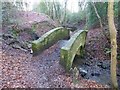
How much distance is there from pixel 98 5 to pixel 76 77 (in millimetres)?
11676

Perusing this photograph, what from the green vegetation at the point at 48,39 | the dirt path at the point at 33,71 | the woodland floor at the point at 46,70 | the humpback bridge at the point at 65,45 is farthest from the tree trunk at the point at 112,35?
the green vegetation at the point at 48,39

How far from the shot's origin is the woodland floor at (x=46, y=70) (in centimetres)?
948

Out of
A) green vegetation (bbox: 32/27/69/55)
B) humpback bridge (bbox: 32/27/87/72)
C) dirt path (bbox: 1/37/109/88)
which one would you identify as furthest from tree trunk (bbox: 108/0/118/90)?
green vegetation (bbox: 32/27/69/55)

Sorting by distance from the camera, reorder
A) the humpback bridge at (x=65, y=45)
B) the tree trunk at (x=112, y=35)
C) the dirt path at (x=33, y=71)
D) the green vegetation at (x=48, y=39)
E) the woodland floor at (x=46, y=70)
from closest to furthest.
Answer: the dirt path at (x=33, y=71) < the woodland floor at (x=46, y=70) < the tree trunk at (x=112, y=35) < the humpback bridge at (x=65, y=45) < the green vegetation at (x=48, y=39)

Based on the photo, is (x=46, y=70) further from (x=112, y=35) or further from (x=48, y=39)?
(x=112, y=35)

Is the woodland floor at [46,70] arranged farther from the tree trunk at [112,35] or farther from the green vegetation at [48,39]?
the tree trunk at [112,35]

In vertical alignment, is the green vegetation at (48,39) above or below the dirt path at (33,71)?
above

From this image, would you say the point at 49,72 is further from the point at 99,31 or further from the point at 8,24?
the point at 99,31

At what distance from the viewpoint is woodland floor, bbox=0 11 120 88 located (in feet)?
31.1

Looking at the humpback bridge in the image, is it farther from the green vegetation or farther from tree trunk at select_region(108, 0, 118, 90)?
tree trunk at select_region(108, 0, 118, 90)

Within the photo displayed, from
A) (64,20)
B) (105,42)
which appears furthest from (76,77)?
(64,20)

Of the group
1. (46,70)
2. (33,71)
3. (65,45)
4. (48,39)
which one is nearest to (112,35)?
(65,45)

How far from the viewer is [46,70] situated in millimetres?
11016

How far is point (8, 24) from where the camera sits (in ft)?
54.6
